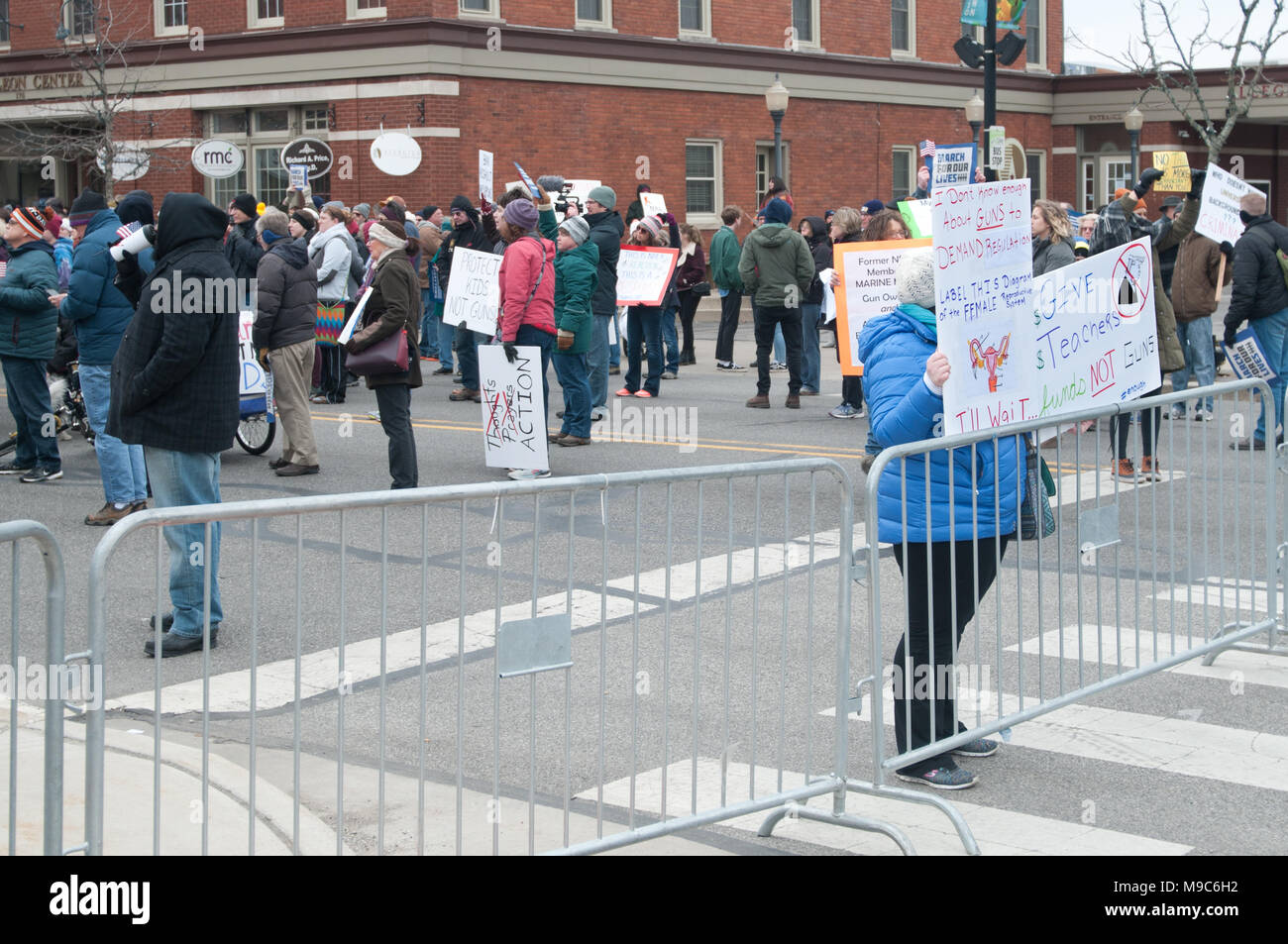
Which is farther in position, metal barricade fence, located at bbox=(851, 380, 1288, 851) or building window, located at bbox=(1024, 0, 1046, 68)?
building window, located at bbox=(1024, 0, 1046, 68)

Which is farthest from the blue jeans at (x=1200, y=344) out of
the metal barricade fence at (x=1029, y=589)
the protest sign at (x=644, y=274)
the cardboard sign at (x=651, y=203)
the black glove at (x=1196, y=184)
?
the cardboard sign at (x=651, y=203)

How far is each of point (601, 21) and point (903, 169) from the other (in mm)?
10307

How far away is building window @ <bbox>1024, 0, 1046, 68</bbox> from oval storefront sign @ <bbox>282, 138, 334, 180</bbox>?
22.7 meters

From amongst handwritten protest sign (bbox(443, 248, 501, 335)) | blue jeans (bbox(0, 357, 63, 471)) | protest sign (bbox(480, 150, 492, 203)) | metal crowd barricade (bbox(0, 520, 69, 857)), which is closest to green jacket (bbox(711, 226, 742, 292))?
protest sign (bbox(480, 150, 492, 203))

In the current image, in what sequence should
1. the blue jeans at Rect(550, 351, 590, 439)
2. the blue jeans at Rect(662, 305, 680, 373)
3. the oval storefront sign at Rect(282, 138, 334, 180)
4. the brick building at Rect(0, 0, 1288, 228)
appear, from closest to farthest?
the blue jeans at Rect(550, 351, 590, 439) < the blue jeans at Rect(662, 305, 680, 373) < the oval storefront sign at Rect(282, 138, 334, 180) < the brick building at Rect(0, 0, 1288, 228)

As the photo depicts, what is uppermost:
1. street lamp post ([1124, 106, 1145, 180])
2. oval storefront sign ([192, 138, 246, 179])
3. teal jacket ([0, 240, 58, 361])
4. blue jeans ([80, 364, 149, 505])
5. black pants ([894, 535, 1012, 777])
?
street lamp post ([1124, 106, 1145, 180])

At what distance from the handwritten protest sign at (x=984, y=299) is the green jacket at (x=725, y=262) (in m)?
13.8

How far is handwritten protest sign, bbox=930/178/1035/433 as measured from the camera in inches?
212

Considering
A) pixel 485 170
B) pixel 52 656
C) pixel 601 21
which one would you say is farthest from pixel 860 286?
pixel 601 21

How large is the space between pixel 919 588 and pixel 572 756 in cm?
145

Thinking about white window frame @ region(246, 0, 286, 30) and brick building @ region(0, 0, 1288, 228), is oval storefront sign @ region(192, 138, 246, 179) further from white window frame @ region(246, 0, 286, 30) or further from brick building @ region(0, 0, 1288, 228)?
white window frame @ region(246, 0, 286, 30)

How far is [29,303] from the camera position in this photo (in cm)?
1114

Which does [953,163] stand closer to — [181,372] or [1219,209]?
[1219,209]
